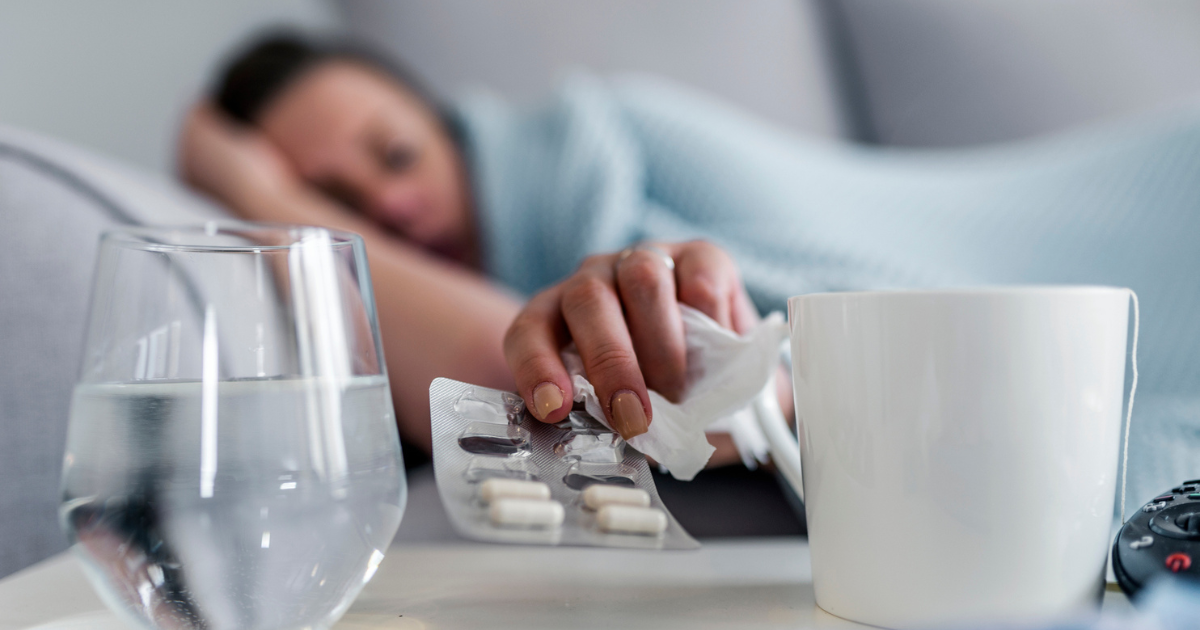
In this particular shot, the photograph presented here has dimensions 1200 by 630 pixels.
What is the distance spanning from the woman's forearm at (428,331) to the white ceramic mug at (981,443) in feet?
0.99

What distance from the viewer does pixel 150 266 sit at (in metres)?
0.22

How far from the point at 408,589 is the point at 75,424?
0.15 meters

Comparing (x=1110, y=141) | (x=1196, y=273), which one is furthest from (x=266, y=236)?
(x=1110, y=141)

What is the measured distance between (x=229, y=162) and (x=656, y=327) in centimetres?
76

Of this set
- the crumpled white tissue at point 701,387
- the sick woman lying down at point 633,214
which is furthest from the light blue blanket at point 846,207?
the crumpled white tissue at point 701,387

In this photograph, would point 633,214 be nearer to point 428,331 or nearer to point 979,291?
point 428,331

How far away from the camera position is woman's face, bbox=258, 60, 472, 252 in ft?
3.12

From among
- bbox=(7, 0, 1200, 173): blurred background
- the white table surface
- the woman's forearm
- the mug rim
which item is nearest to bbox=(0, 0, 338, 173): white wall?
bbox=(7, 0, 1200, 173): blurred background

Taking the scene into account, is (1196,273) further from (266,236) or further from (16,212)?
(16,212)

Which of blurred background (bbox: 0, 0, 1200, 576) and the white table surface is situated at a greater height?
blurred background (bbox: 0, 0, 1200, 576)

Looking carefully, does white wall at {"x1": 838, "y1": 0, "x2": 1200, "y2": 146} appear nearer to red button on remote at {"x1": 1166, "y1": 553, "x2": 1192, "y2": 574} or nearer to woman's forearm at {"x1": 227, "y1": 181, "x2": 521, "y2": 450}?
woman's forearm at {"x1": 227, "y1": 181, "x2": 521, "y2": 450}

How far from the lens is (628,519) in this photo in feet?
0.85

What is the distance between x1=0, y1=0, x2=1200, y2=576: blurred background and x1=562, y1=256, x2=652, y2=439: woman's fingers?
→ 0.25 meters

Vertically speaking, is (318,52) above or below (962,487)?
above
